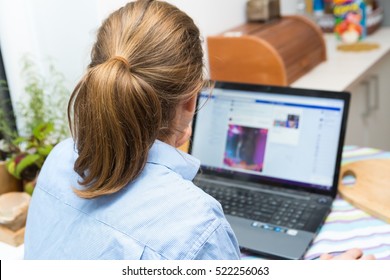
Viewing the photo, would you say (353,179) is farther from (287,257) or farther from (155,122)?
(155,122)

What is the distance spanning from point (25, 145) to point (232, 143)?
18.4 inches

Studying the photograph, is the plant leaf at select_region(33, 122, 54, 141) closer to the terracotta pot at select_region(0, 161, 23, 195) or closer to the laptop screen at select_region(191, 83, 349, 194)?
the terracotta pot at select_region(0, 161, 23, 195)

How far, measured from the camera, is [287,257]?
0.79m

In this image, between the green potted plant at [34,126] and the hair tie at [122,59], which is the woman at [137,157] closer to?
the hair tie at [122,59]

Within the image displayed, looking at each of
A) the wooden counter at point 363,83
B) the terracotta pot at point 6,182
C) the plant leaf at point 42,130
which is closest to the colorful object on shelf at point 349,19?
the wooden counter at point 363,83

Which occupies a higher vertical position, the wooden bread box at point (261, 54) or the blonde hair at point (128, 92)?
the blonde hair at point (128, 92)

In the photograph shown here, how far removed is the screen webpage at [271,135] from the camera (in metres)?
0.96

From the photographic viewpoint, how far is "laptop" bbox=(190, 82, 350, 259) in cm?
92

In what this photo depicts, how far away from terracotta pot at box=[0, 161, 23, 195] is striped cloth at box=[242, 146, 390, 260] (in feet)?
1.78

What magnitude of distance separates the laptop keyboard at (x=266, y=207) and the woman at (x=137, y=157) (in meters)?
0.27

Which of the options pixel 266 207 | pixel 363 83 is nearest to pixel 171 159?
pixel 266 207

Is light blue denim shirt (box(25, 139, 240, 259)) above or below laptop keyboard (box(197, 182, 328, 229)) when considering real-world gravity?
above

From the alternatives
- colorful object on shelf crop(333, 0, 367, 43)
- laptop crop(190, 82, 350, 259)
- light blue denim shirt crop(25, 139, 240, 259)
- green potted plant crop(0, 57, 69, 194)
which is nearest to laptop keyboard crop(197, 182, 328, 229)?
laptop crop(190, 82, 350, 259)

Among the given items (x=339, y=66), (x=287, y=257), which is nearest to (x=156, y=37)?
(x=287, y=257)
